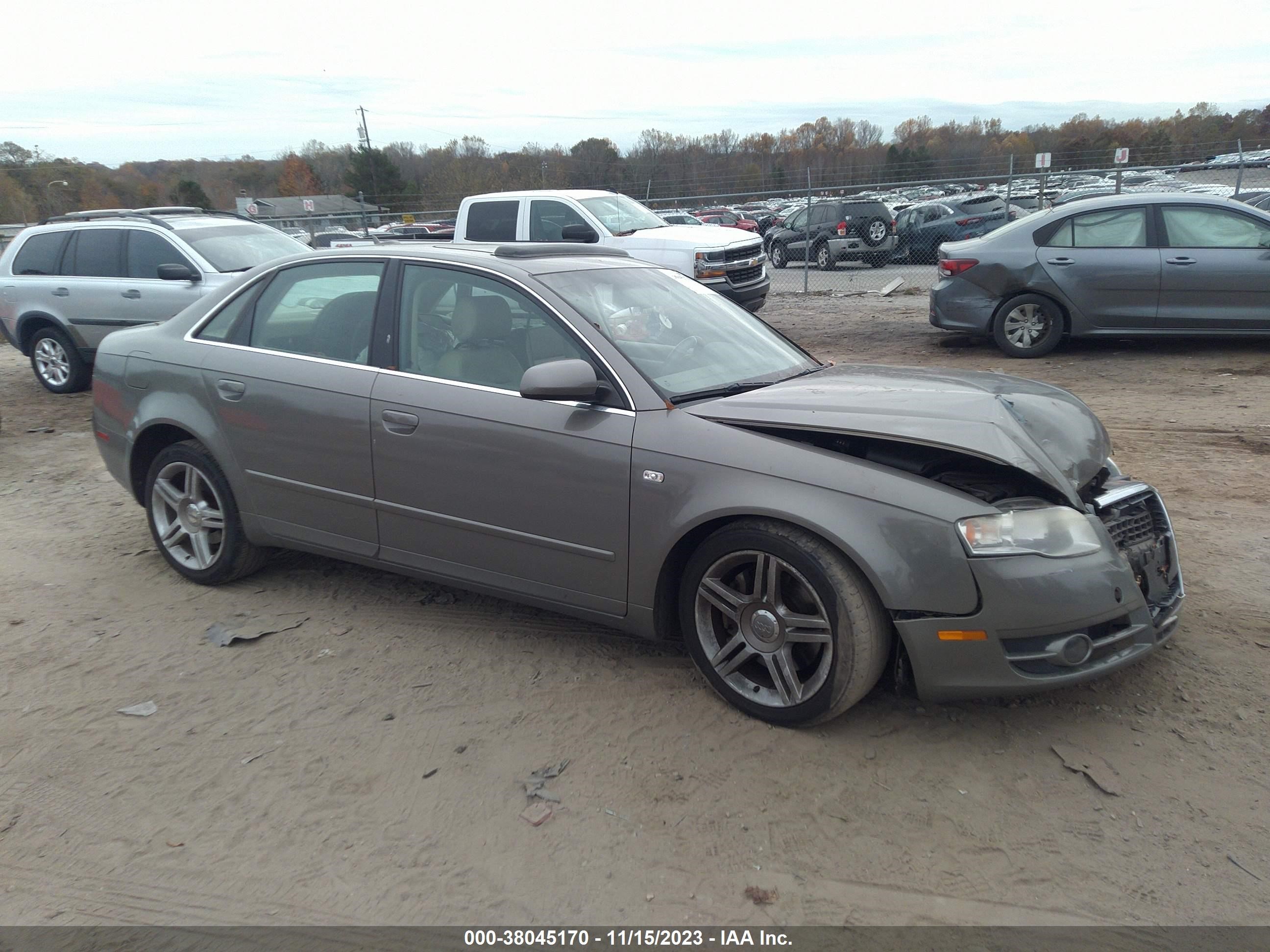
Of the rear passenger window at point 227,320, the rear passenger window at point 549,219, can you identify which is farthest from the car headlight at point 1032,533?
the rear passenger window at point 549,219

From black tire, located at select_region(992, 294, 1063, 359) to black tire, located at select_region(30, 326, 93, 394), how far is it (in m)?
10.2

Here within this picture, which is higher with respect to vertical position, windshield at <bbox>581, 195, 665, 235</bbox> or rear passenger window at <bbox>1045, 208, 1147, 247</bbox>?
windshield at <bbox>581, 195, 665, 235</bbox>

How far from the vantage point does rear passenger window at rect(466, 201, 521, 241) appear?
12.3m

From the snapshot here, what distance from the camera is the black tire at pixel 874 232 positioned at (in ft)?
70.1

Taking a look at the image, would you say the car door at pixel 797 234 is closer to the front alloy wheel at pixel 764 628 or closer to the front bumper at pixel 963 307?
the front bumper at pixel 963 307

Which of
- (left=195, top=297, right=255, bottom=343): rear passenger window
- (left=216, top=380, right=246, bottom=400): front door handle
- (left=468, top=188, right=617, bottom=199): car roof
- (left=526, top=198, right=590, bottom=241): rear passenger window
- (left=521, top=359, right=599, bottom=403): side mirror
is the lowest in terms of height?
(left=216, top=380, right=246, bottom=400): front door handle

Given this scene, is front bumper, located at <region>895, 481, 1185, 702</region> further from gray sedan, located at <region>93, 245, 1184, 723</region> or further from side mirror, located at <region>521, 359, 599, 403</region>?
side mirror, located at <region>521, 359, 599, 403</region>

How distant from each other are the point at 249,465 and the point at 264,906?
2361 millimetres

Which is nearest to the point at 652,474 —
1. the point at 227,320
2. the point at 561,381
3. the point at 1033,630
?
the point at 561,381

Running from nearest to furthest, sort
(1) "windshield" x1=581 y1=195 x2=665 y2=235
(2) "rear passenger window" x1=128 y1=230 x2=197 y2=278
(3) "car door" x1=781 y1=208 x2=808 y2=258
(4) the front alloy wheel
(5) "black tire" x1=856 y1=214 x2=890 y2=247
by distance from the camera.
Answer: (4) the front alloy wheel
(2) "rear passenger window" x1=128 y1=230 x2=197 y2=278
(1) "windshield" x1=581 y1=195 x2=665 y2=235
(5) "black tire" x1=856 y1=214 x2=890 y2=247
(3) "car door" x1=781 y1=208 x2=808 y2=258

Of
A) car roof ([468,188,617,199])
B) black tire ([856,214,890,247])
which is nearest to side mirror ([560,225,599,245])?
car roof ([468,188,617,199])

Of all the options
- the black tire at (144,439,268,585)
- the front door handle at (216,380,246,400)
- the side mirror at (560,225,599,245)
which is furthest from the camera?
the side mirror at (560,225,599,245)

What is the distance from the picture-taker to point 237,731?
3.52 meters

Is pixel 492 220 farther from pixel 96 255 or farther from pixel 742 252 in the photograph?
pixel 96 255
